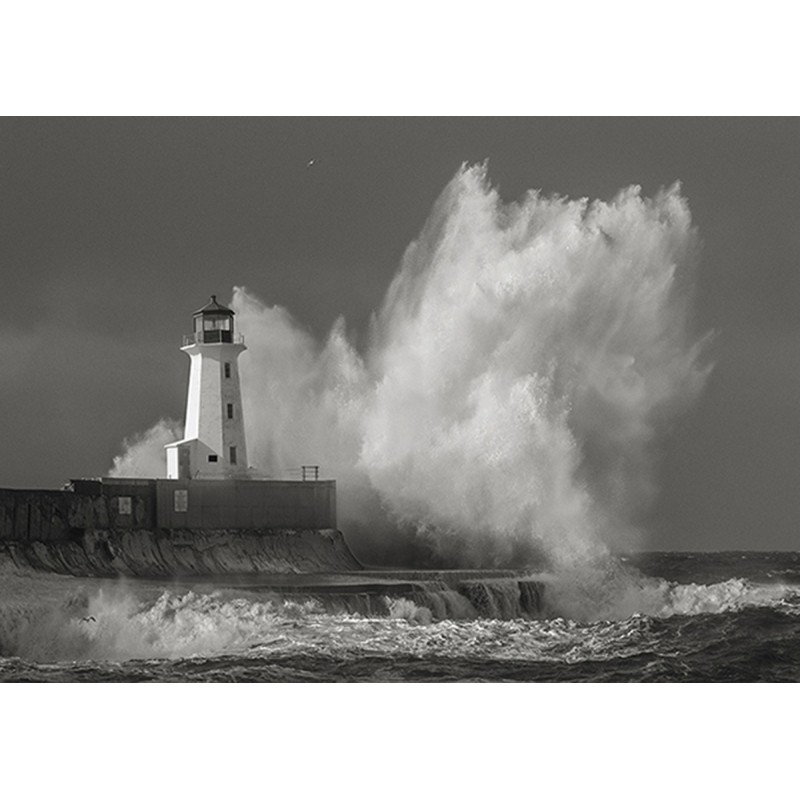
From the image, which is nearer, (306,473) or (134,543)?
(134,543)

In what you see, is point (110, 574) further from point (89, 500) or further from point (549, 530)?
point (549, 530)

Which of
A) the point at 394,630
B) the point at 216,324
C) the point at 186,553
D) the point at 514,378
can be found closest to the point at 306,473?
the point at 186,553

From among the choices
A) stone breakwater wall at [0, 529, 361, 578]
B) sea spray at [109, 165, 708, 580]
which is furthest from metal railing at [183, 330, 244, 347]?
stone breakwater wall at [0, 529, 361, 578]

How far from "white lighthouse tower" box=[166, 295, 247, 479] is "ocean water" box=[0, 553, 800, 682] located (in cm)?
126

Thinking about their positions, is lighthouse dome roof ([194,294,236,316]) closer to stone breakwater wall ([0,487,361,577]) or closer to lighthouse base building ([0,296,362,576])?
lighthouse base building ([0,296,362,576])

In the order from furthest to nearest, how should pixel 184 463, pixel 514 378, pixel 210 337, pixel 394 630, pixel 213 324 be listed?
pixel 184 463 < pixel 514 378 < pixel 210 337 < pixel 213 324 < pixel 394 630

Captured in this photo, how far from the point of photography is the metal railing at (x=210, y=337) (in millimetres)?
15886

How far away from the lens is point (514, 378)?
16.3 metres

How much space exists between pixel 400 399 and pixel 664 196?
10.0ft

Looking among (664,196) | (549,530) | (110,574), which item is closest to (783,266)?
(664,196)

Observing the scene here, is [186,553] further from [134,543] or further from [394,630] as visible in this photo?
[394,630]

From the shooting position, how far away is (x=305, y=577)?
1611 centimetres

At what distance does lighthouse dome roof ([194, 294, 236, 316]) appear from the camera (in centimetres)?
1550

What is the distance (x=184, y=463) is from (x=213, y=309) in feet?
5.69
